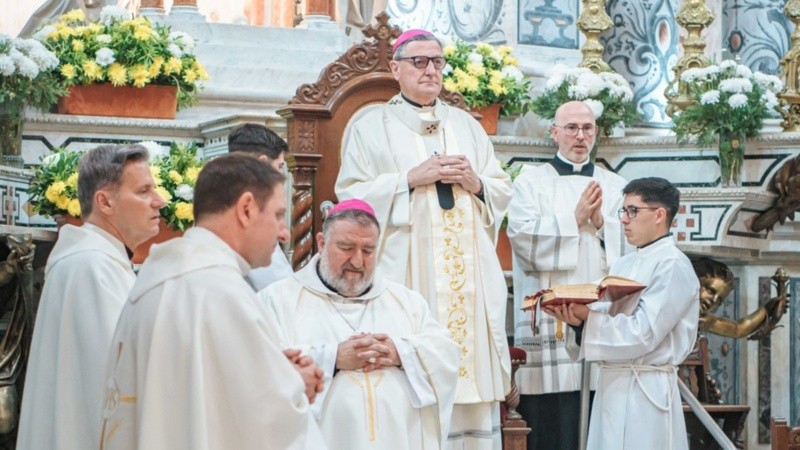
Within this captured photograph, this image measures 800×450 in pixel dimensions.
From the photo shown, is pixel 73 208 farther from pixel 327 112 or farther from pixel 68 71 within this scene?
pixel 327 112

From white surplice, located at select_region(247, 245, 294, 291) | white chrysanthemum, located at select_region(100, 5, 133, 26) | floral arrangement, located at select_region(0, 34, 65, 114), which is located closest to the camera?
white surplice, located at select_region(247, 245, 294, 291)

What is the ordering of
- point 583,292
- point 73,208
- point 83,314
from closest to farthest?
point 83,314 < point 583,292 < point 73,208

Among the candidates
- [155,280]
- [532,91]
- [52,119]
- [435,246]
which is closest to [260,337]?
[155,280]

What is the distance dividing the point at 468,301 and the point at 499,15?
3223mm

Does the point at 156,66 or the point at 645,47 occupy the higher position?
the point at 645,47

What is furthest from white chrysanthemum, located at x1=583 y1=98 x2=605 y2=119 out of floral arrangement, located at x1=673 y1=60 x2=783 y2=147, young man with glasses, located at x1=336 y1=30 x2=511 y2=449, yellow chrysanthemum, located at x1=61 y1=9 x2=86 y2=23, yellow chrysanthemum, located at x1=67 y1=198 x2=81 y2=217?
yellow chrysanthemum, located at x1=67 y1=198 x2=81 y2=217

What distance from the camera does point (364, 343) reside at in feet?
19.4

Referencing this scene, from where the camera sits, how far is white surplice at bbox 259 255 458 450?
19.4 feet

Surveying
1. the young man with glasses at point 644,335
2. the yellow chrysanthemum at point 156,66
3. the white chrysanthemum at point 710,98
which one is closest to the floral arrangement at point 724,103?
the white chrysanthemum at point 710,98

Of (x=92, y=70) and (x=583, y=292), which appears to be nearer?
(x=583, y=292)

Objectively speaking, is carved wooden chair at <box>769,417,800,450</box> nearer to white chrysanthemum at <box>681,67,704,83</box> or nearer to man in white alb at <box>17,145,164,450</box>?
man in white alb at <box>17,145,164,450</box>

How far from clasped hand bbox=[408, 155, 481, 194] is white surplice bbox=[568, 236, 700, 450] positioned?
2.69ft

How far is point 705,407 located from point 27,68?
376cm

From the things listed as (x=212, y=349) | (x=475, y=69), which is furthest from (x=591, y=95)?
(x=212, y=349)
